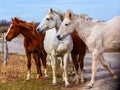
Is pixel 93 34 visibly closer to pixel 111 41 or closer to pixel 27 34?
pixel 111 41

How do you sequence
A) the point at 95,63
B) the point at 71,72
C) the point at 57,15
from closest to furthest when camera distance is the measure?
the point at 95,63 → the point at 57,15 → the point at 71,72

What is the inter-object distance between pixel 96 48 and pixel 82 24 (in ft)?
3.04

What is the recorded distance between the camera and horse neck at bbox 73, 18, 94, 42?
37.7 ft

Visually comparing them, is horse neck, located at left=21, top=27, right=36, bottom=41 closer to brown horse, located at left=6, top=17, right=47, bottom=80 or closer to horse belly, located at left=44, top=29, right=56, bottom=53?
brown horse, located at left=6, top=17, right=47, bottom=80

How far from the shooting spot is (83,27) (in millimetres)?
11633

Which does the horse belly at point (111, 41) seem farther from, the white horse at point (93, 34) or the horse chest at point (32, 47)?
the horse chest at point (32, 47)

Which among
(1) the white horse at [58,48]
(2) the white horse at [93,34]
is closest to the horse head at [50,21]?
(1) the white horse at [58,48]

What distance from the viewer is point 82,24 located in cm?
1167

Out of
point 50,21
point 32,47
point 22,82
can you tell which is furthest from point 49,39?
point 22,82

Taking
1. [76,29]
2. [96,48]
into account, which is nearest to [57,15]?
[76,29]

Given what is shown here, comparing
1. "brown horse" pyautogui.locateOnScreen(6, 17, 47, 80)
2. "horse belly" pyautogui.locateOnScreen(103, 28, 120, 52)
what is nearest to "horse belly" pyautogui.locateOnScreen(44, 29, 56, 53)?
"brown horse" pyautogui.locateOnScreen(6, 17, 47, 80)

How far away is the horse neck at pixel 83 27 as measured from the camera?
11.5 meters

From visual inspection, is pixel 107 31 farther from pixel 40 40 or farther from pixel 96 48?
pixel 40 40

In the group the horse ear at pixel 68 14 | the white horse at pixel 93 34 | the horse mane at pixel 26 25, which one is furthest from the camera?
the horse mane at pixel 26 25
